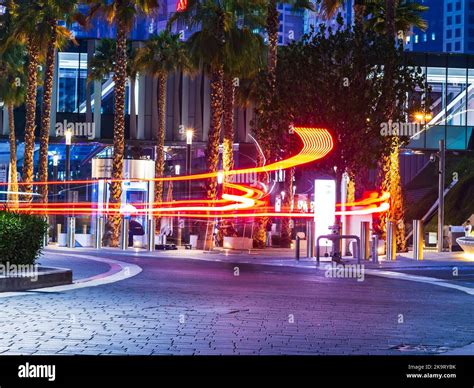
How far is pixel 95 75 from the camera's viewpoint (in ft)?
196

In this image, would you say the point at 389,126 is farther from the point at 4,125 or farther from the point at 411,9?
the point at 4,125

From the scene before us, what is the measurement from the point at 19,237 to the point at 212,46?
25.7 m

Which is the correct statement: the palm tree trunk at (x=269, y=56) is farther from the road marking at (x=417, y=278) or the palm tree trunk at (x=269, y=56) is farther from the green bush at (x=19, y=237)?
the green bush at (x=19, y=237)

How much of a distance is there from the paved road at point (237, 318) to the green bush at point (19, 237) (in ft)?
5.34

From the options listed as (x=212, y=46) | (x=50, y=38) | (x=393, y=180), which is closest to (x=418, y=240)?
(x=393, y=180)

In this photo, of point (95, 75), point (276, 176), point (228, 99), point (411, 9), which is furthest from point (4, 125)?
point (411, 9)

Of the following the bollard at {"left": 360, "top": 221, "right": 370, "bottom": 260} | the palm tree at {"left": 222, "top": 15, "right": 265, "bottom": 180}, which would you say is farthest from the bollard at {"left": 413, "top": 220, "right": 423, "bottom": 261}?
the palm tree at {"left": 222, "top": 15, "right": 265, "bottom": 180}

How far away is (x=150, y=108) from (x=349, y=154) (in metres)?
40.1

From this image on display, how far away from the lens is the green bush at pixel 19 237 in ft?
63.5

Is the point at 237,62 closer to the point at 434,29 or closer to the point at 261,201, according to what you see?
the point at 261,201

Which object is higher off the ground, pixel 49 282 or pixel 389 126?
pixel 389 126

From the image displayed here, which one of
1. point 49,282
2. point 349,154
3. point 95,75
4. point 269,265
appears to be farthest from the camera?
point 95,75

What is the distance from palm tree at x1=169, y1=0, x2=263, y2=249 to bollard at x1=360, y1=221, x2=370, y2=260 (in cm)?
1044

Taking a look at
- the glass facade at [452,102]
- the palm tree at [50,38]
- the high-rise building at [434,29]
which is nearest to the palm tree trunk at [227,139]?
the palm tree at [50,38]
